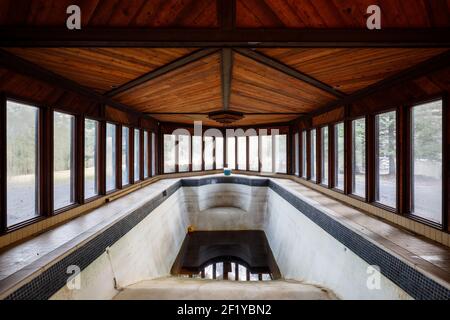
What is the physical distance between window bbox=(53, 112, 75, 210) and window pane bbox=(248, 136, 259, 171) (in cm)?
646

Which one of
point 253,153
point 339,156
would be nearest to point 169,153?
point 253,153

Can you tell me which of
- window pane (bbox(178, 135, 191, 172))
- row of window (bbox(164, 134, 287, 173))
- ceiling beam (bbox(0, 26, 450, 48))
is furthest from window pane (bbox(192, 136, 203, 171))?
ceiling beam (bbox(0, 26, 450, 48))

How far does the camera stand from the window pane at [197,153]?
9305 mm

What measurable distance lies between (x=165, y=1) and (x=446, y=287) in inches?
116

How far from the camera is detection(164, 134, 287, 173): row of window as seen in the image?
878cm

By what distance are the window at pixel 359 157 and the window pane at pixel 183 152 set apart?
5.74 metres

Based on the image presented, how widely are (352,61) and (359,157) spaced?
2.22 m

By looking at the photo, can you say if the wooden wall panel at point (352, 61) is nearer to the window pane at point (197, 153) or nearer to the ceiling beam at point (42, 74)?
the ceiling beam at point (42, 74)

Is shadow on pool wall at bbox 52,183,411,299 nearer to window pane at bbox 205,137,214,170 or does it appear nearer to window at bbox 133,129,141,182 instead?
window at bbox 133,129,141,182

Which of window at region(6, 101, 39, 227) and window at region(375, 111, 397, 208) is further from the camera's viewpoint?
window at region(375, 111, 397, 208)

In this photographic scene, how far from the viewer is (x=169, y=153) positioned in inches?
342

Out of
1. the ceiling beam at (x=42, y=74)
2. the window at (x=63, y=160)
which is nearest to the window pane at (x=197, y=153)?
the ceiling beam at (x=42, y=74)

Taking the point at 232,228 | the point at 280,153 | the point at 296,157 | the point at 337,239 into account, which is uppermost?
the point at 280,153

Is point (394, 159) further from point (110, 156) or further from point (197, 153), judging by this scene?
point (197, 153)
